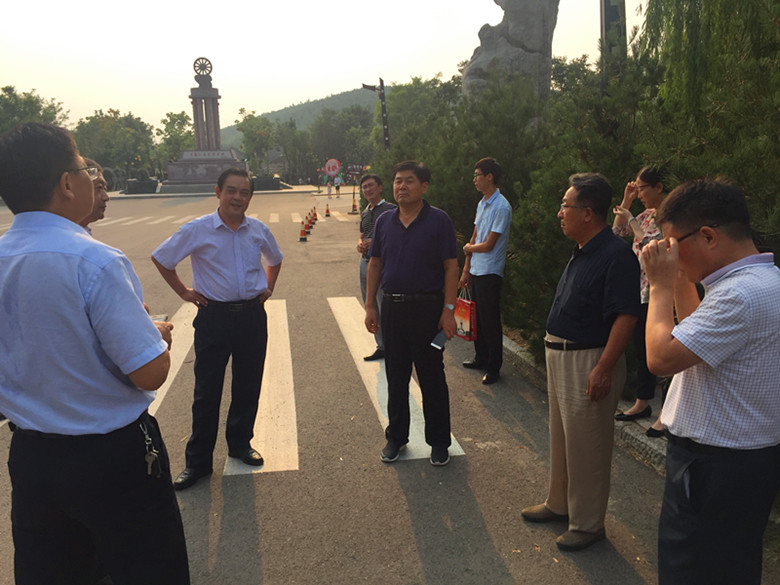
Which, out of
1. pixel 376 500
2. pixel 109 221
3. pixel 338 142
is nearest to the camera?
pixel 376 500

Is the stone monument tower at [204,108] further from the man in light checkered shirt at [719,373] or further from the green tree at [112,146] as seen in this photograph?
the man in light checkered shirt at [719,373]

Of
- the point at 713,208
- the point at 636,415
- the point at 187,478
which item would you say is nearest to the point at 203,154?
the point at 187,478

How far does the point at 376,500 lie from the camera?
382 centimetres

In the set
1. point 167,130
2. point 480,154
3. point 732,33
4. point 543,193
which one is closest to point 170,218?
point 480,154

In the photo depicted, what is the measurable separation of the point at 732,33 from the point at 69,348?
3.81 meters

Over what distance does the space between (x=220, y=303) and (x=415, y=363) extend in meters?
1.43

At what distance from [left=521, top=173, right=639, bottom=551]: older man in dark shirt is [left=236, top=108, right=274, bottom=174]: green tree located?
131 metres

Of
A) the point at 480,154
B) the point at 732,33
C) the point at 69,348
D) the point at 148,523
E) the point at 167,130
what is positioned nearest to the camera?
the point at 69,348

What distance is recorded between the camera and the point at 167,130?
170 meters

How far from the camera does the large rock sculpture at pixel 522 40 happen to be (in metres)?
21.9

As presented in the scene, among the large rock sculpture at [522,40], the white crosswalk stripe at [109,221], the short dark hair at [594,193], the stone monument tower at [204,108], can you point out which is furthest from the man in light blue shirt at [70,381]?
the stone monument tower at [204,108]

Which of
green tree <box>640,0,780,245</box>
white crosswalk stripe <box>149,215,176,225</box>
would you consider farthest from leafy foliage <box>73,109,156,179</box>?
green tree <box>640,0,780,245</box>

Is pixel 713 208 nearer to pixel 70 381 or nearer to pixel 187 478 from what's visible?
pixel 70 381

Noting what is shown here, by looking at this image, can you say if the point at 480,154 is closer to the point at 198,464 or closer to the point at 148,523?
the point at 198,464
